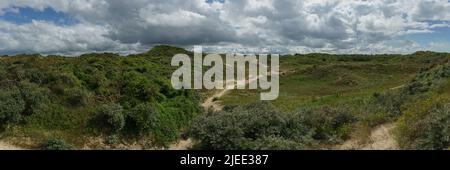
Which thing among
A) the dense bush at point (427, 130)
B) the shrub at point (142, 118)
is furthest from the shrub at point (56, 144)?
the dense bush at point (427, 130)

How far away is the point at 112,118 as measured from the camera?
18.8m

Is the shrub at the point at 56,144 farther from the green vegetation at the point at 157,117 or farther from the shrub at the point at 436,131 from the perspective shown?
the shrub at the point at 436,131

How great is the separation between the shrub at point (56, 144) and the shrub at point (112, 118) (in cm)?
245

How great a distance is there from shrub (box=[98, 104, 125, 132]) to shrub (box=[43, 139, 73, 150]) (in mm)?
2448

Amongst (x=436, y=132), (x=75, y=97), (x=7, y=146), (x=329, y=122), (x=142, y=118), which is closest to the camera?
(x=436, y=132)

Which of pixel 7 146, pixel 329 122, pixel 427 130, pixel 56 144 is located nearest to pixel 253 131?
pixel 329 122

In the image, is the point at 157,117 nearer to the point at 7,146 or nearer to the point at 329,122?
the point at 7,146

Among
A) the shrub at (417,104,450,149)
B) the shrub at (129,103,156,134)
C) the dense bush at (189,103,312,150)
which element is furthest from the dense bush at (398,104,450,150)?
the shrub at (129,103,156,134)

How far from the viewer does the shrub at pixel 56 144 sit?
53.3ft

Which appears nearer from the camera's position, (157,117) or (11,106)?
(11,106)

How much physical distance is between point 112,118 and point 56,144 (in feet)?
9.62

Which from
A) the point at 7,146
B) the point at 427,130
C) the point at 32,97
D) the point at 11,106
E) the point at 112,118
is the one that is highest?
the point at 32,97

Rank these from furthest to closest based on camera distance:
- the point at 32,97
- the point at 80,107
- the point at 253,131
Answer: the point at 80,107, the point at 32,97, the point at 253,131
